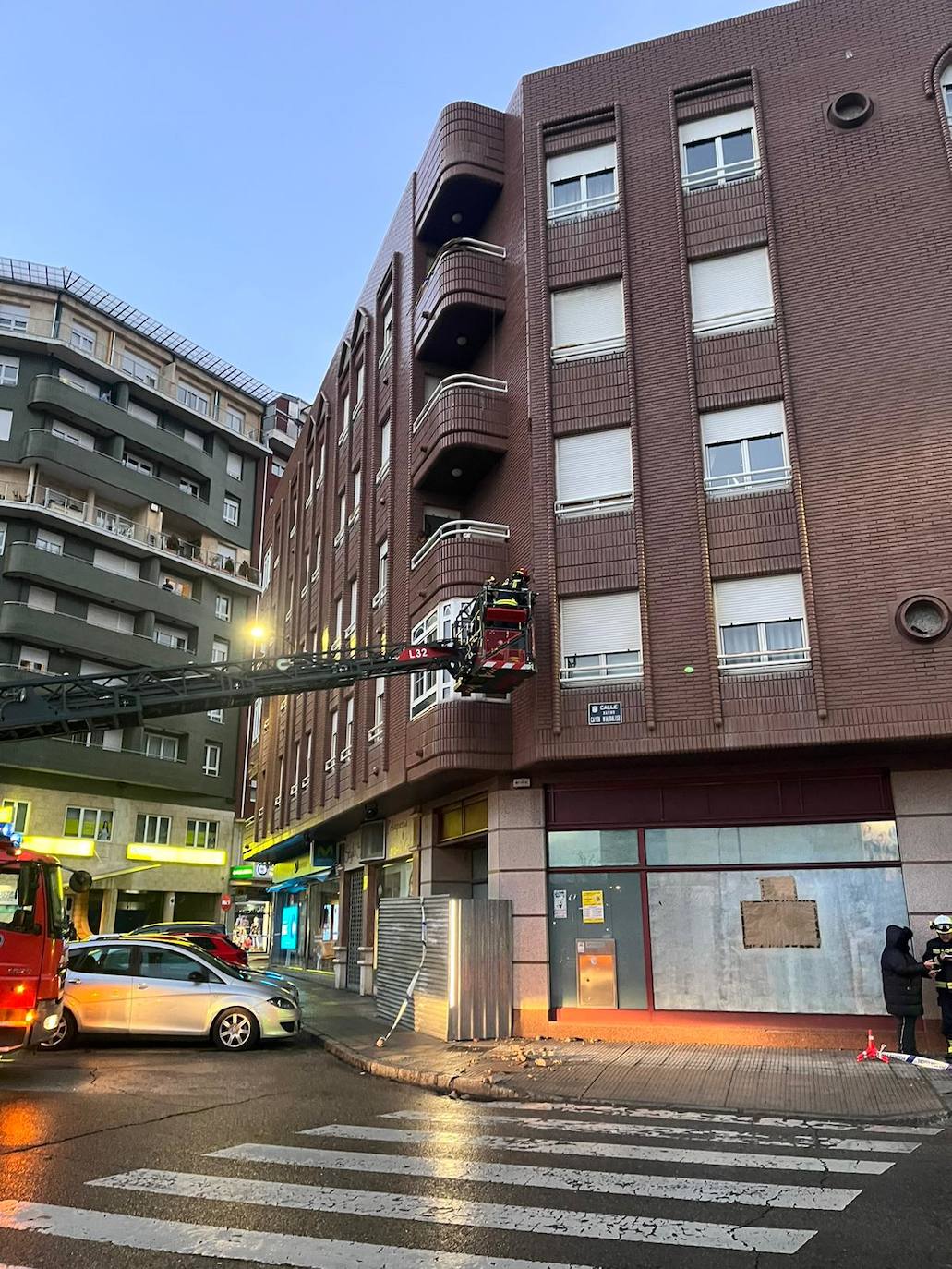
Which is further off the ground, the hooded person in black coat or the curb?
the hooded person in black coat

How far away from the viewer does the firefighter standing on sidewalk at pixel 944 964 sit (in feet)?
36.7

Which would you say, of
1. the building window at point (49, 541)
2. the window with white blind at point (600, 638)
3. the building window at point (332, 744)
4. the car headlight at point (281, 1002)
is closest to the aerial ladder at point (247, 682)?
the window with white blind at point (600, 638)

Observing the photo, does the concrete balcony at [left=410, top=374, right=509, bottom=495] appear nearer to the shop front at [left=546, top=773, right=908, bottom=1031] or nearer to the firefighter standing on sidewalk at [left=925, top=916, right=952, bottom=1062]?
the shop front at [left=546, top=773, right=908, bottom=1031]

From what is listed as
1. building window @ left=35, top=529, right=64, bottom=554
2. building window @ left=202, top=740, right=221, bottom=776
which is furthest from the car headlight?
building window @ left=202, top=740, right=221, bottom=776

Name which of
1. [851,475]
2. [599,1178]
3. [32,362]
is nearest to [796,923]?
[851,475]

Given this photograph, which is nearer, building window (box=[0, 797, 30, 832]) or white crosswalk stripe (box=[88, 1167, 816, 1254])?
white crosswalk stripe (box=[88, 1167, 816, 1254])

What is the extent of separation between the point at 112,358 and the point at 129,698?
103 feet

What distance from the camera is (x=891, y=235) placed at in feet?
48.5

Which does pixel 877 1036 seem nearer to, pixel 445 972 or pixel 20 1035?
pixel 445 972

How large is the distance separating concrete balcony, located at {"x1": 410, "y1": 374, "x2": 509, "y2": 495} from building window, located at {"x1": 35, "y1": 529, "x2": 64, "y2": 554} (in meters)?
24.4

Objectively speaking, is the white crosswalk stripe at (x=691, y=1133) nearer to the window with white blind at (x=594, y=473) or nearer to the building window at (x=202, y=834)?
the window with white blind at (x=594, y=473)

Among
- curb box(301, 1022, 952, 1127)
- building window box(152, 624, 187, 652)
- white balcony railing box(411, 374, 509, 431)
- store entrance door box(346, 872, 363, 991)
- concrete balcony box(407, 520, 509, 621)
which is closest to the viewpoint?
curb box(301, 1022, 952, 1127)

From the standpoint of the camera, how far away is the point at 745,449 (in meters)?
15.0

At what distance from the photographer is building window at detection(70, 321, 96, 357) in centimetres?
4069
